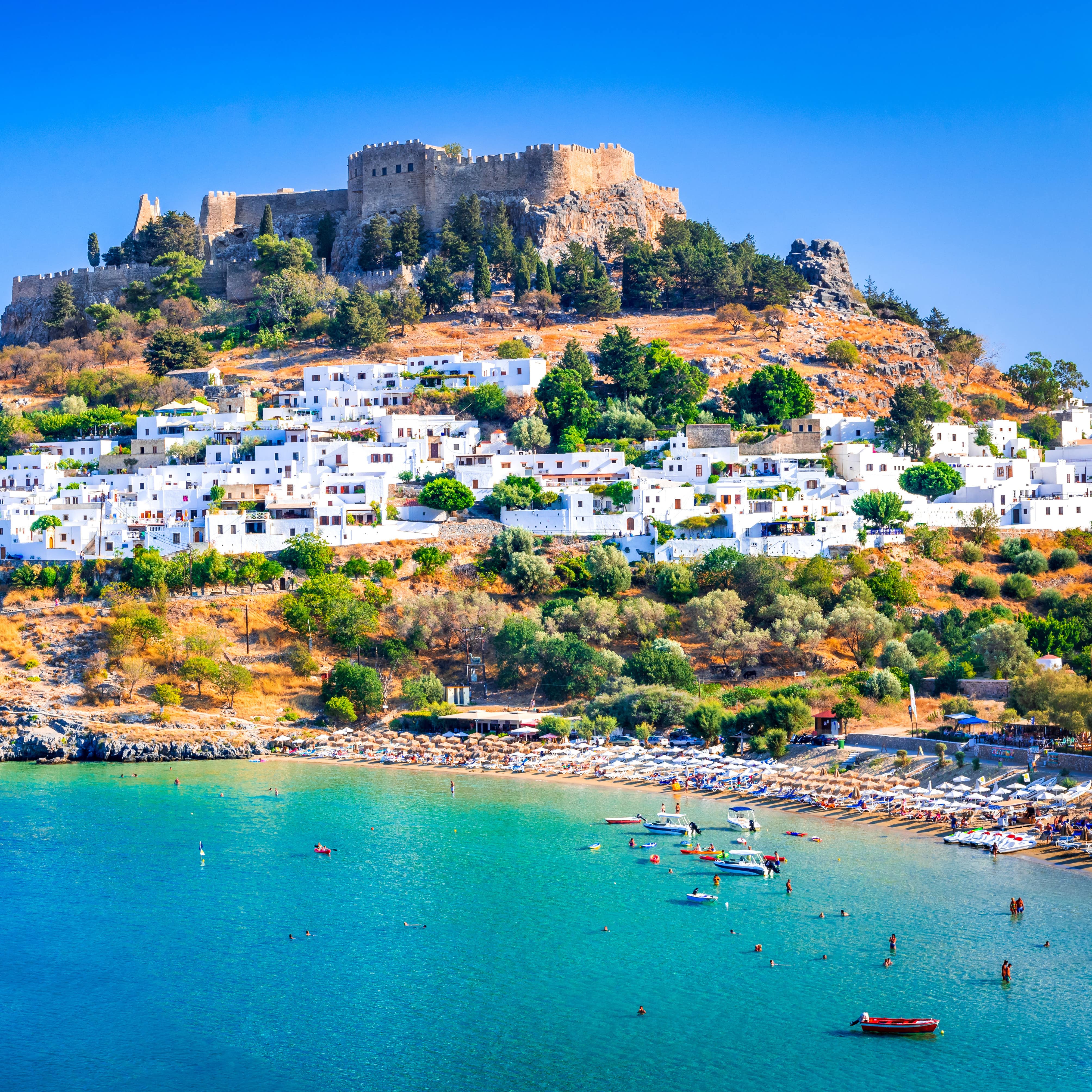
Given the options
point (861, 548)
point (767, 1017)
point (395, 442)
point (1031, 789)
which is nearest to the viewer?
point (767, 1017)

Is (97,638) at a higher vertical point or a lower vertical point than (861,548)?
lower

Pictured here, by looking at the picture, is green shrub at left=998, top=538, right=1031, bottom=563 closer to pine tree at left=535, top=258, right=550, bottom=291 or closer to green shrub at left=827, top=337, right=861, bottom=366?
green shrub at left=827, top=337, right=861, bottom=366

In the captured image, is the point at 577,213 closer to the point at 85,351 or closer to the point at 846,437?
the point at 846,437

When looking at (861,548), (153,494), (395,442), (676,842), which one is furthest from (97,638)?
(861,548)

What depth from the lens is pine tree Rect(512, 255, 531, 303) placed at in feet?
239

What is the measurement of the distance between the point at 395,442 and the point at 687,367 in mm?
14255

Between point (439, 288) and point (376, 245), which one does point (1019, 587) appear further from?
point (376, 245)

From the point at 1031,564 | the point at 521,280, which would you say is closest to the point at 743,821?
the point at 1031,564

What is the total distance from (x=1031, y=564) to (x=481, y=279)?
32721 mm

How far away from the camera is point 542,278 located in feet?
239

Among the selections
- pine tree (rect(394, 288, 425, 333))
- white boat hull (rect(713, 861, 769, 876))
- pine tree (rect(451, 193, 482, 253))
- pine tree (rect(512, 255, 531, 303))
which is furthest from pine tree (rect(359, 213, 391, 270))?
white boat hull (rect(713, 861, 769, 876))

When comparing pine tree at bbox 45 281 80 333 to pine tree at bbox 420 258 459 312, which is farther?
pine tree at bbox 45 281 80 333

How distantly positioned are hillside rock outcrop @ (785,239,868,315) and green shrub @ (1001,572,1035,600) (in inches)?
1145

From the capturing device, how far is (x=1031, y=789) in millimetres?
32750
